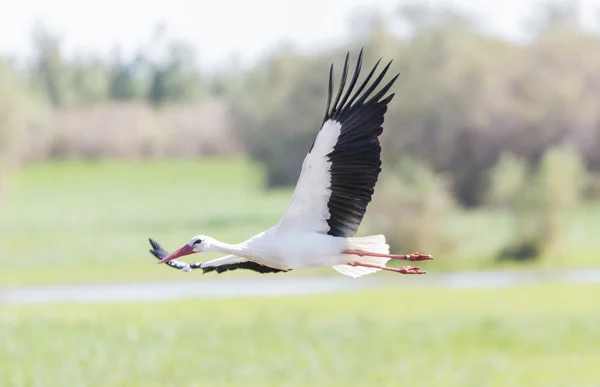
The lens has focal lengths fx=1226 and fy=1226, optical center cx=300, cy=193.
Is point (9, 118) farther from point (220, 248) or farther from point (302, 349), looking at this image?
point (220, 248)

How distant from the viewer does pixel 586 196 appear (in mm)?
57875

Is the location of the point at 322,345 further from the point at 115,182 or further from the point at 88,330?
the point at 115,182

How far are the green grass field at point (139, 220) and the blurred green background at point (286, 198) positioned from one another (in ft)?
0.68

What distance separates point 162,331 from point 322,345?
9.95 ft

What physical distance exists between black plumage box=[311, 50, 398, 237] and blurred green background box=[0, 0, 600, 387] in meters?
5.16

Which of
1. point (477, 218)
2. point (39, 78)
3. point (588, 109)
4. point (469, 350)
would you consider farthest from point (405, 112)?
point (39, 78)

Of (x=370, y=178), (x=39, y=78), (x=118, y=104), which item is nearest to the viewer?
(x=370, y=178)

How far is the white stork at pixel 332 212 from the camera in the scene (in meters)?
5.12

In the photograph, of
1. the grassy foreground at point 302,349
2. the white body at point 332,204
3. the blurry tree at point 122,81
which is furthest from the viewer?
the blurry tree at point 122,81

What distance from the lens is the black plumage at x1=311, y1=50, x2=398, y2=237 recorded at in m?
5.60

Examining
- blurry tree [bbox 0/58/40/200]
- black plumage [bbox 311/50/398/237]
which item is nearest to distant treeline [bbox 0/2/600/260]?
blurry tree [bbox 0/58/40/200]

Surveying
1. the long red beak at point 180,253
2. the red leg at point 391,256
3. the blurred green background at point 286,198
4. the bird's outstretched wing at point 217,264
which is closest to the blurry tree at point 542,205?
the blurred green background at point 286,198

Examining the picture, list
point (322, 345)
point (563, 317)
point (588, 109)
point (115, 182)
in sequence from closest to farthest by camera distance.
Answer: point (322, 345) → point (563, 317) → point (588, 109) → point (115, 182)

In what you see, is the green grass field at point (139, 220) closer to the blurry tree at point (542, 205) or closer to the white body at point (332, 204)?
the blurry tree at point (542, 205)
